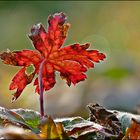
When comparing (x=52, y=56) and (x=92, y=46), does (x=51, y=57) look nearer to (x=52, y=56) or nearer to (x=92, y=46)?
(x=52, y=56)

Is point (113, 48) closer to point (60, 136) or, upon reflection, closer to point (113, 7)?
point (113, 7)

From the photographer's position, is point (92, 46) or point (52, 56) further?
point (92, 46)

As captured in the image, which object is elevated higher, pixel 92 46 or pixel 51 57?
pixel 51 57

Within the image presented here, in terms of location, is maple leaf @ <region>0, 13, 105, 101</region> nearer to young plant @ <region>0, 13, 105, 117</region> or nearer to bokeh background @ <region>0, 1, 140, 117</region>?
young plant @ <region>0, 13, 105, 117</region>

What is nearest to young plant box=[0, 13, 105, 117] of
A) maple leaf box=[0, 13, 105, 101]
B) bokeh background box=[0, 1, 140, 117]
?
maple leaf box=[0, 13, 105, 101]

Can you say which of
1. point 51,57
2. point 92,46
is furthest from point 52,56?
point 92,46

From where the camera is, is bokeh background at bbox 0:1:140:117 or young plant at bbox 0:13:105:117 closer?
young plant at bbox 0:13:105:117
